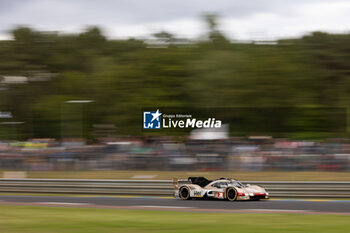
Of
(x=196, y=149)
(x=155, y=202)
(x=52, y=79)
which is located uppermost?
(x=52, y=79)

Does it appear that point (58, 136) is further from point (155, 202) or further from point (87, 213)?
point (87, 213)

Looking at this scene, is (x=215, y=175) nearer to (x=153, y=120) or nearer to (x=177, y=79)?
(x=153, y=120)

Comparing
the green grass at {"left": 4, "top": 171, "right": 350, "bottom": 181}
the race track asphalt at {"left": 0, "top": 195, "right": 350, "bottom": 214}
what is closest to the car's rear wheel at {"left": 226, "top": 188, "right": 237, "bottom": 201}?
the race track asphalt at {"left": 0, "top": 195, "right": 350, "bottom": 214}

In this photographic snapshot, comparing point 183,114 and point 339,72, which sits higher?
point 339,72

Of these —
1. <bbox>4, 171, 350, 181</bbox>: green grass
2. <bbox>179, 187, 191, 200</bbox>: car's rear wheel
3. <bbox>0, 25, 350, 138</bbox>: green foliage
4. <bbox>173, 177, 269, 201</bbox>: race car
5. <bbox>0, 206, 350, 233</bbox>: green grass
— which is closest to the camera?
<bbox>0, 206, 350, 233</bbox>: green grass

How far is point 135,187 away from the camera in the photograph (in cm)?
1617

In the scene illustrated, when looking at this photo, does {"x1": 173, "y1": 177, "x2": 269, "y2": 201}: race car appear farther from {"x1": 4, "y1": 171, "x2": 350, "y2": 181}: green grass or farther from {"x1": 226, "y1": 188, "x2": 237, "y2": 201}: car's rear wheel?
{"x1": 4, "y1": 171, "x2": 350, "y2": 181}: green grass

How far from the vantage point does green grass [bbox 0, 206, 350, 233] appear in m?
8.19

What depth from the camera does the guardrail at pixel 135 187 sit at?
47.2ft

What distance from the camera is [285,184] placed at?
14.7 metres

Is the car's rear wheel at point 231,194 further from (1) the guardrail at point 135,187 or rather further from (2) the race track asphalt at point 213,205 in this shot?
(1) the guardrail at point 135,187

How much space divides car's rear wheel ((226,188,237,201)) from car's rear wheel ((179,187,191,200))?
3.79 ft

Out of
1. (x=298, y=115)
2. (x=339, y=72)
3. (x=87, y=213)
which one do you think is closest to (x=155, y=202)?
(x=87, y=213)

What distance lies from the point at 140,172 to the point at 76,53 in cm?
3102
